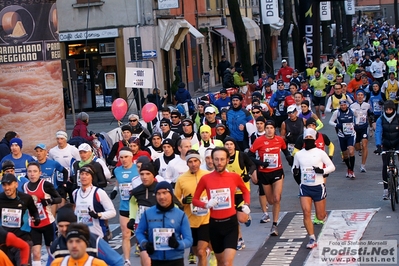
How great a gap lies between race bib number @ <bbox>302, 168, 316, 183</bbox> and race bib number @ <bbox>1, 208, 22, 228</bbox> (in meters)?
4.15

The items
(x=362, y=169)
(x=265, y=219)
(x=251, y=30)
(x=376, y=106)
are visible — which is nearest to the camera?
(x=265, y=219)

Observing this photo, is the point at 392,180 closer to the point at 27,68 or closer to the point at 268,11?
the point at 27,68

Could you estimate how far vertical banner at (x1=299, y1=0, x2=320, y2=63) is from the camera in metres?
36.6

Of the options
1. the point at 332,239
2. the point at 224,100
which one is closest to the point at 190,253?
the point at 332,239

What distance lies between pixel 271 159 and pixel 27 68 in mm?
9716

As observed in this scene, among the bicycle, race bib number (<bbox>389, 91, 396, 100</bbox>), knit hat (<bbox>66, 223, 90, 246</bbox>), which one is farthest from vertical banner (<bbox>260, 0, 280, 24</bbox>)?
knit hat (<bbox>66, 223, 90, 246</bbox>)

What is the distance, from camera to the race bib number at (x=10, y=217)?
10406mm

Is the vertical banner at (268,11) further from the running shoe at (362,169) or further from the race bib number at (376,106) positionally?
the running shoe at (362,169)

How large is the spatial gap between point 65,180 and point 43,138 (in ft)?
28.9

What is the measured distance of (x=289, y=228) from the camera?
14.0 m

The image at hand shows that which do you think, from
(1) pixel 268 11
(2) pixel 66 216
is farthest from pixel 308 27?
(2) pixel 66 216

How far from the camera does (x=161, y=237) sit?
334 inches

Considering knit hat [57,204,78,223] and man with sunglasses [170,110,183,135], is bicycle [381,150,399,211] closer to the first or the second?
man with sunglasses [170,110,183,135]

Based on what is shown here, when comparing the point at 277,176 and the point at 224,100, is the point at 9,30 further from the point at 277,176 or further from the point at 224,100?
the point at 277,176
